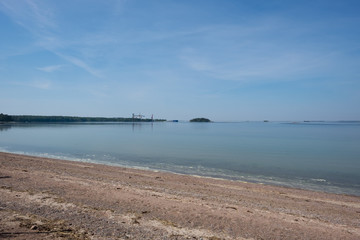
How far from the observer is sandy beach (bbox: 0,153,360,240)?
6129 millimetres

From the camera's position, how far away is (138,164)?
21.5 meters

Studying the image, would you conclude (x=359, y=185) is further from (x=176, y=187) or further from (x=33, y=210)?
(x=33, y=210)

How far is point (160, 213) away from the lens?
758cm

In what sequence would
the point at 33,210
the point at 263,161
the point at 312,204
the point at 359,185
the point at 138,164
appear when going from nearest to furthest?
1. the point at 33,210
2. the point at 312,204
3. the point at 359,185
4. the point at 138,164
5. the point at 263,161

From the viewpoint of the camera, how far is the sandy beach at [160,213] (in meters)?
6.13

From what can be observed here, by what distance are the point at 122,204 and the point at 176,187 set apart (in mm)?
4294

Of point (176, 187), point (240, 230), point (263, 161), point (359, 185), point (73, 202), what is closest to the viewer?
point (240, 230)

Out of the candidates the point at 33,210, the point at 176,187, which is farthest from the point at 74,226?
the point at 176,187

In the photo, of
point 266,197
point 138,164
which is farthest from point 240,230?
point 138,164

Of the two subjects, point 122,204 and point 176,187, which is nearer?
point 122,204

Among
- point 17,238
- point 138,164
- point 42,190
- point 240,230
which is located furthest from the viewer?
point 138,164

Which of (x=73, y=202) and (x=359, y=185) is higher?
(x=73, y=202)

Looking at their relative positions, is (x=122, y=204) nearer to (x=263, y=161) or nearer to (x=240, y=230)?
(x=240, y=230)

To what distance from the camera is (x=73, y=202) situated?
8133 mm
